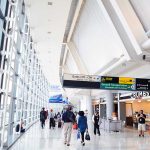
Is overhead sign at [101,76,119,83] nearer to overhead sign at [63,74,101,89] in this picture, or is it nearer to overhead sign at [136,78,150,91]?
overhead sign at [63,74,101,89]

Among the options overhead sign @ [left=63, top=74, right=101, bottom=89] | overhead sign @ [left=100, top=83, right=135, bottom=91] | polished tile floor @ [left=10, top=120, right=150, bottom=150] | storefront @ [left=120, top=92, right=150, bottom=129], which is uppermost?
overhead sign @ [left=63, top=74, right=101, bottom=89]

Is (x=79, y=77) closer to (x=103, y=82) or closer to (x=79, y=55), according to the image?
(x=103, y=82)

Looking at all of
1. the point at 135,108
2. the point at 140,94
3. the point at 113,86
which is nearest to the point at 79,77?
the point at 113,86

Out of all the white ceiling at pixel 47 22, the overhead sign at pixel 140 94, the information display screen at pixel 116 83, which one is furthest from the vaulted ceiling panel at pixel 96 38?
the overhead sign at pixel 140 94

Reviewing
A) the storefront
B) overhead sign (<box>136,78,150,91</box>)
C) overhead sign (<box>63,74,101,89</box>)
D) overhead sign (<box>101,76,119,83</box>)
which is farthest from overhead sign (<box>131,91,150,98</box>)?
overhead sign (<box>63,74,101,89</box>)

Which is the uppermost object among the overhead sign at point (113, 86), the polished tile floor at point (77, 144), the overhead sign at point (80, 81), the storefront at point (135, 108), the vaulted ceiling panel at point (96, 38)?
the vaulted ceiling panel at point (96, 38)

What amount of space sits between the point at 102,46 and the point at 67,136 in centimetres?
692

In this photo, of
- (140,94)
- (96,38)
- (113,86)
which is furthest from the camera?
(140,94)

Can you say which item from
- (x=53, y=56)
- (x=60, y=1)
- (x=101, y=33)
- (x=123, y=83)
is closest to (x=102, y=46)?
(x=101, y=33)

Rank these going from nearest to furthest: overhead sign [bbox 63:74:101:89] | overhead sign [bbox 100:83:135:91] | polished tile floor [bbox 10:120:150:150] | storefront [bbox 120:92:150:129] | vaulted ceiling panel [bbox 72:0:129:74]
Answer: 1. polished tile floor [bbox 10:120:150:150]
2. overhead sign [bbox 63:74:101:89]
3. overhead sign [bbox 100:83:135:91]
4. vaulted ceiling panel [bbox 72:0:129:74]
5. storefront [bbox 120:92:150:129]

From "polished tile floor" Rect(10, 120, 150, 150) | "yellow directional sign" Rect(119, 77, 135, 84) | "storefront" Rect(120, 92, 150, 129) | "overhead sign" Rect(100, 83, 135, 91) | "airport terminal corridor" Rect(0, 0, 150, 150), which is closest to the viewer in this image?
"airport terminal corridor" Rect(0, 0, 150, 150)

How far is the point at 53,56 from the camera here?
2391 cm

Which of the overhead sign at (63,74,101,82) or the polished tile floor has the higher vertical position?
the overhead sign at (63,74,101,82)

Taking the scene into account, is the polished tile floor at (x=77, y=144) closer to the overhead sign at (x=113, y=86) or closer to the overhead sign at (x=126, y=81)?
the overhead sign at (x=113, y=86)
